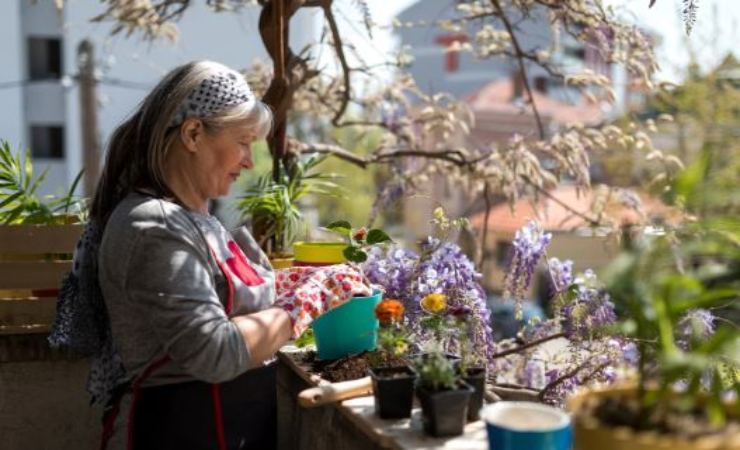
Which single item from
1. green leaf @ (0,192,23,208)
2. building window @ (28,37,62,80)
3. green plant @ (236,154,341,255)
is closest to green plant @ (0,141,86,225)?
green leaf @ (0,192,23,208)

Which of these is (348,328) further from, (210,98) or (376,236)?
(210,98)

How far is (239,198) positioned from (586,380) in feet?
3.93

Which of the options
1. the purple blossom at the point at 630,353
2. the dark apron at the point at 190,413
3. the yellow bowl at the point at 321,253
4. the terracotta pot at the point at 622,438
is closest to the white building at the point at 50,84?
the yellow bowl at the point at 321,253

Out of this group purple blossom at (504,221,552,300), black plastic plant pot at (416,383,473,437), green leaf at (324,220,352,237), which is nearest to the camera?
black plastic plant pot at (416,383,473,437)

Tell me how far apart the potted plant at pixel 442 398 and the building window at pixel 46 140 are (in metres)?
16.3

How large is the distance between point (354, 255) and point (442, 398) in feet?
2.13

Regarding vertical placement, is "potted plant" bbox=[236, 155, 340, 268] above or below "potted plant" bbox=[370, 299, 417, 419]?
above

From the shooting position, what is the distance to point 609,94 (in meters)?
3.20

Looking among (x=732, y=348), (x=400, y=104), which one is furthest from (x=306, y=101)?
(x=732, y=348)

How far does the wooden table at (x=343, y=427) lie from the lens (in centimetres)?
120

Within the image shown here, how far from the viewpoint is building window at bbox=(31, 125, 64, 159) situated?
16.1 metres

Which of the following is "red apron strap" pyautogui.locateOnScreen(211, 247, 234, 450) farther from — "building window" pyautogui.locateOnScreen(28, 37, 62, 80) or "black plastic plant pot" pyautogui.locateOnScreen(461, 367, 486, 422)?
"building window" pyautogui.locateOnScreen(28, 37, 62, 80)

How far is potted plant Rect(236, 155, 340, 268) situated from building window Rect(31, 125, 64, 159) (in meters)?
14.9

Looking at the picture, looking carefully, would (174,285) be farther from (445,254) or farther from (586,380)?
(586,380)
